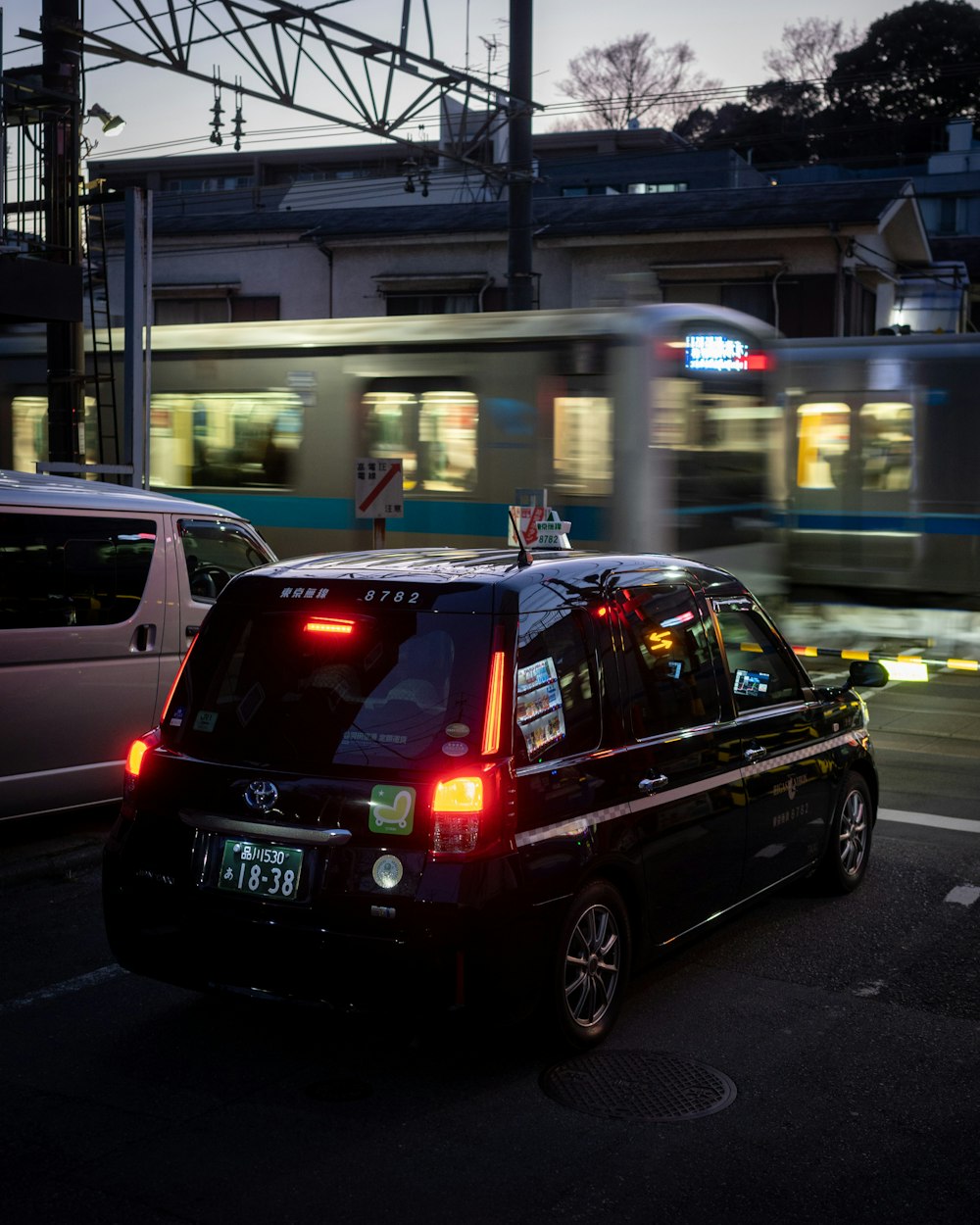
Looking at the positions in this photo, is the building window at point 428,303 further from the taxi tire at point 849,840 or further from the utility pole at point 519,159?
the taxi tire at point 849,840

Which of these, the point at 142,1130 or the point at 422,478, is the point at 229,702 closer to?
the point at 142,1130

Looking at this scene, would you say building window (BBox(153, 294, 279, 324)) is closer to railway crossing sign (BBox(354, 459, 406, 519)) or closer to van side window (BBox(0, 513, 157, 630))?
railway crossing sign (BBox(354, 459, 406, 519))

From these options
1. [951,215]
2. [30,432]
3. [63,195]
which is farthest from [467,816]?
[951,215]

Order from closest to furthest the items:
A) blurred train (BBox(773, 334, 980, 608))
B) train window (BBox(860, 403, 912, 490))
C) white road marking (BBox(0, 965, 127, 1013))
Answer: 1. white road marking (BBox(0, 965, 127, 1013))
2. blurred train (BBox(773, 334, 980, 608))
3. train window (BBox(860, 403, 912, 490))

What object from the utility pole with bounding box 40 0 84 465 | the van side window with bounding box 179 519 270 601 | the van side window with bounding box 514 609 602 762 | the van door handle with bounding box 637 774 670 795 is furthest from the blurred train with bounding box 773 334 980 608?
the van side window with bounding box 514 609 602 762

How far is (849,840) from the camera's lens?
7.32 meters

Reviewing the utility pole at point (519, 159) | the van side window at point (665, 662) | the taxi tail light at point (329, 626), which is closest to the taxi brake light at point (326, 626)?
the taxi tail light at point (329, 626)

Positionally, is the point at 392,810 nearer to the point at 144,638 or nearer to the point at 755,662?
the point at 755,662

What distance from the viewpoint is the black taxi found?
4.73 m

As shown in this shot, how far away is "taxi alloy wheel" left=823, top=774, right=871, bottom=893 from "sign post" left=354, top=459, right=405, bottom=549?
6434 mm

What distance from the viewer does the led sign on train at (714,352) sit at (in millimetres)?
14398

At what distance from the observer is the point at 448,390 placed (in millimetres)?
15086

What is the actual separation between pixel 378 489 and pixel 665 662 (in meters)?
7.66

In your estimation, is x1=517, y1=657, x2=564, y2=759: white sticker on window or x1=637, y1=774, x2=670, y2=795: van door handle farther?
x1=637, y1=774, x2=670, y2=795: van door handle
